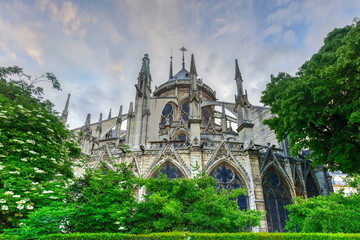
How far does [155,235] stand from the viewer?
6.32 metres

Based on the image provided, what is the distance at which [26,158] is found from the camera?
6719mm

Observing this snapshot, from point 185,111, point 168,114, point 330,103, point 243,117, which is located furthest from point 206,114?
point 330,103

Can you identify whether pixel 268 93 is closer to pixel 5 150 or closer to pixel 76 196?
pixel 76 196

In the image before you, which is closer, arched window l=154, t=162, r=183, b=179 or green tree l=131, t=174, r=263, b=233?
green tree l=131, t=174, r=263, b=233

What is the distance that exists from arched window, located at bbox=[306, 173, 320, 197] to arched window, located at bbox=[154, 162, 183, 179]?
10.5 m

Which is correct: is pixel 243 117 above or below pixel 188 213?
above

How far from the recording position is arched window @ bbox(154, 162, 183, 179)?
48.5 ft

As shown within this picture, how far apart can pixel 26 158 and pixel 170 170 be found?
31.4 ft

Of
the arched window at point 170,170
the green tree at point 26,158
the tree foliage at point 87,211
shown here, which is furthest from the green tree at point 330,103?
the green tree at point 26,158

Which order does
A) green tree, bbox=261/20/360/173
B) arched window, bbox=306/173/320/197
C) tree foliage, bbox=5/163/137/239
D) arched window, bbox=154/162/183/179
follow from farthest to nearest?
arched window, bbox=306/173/320/197
arched window, bbox=154/162/183/179
green tree, bbox=261/20/360/173
tree foliage, bbox=5/163/137/239

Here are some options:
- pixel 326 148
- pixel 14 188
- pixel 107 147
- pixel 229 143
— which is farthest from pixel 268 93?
pixel 107 147

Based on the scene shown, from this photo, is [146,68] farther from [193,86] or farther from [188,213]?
[188,213]

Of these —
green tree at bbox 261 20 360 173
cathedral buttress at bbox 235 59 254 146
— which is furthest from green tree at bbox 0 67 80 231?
cathedral buttress at bbox 235 59 254 146

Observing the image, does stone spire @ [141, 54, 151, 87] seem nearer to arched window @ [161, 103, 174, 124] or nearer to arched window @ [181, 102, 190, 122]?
arched window @ [161, 103, 174, 124]
